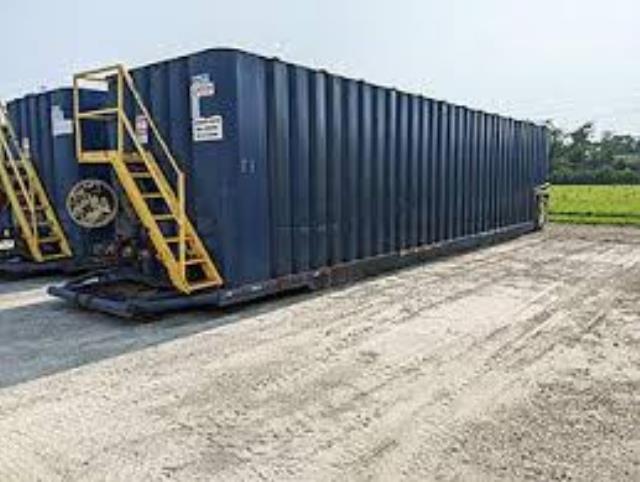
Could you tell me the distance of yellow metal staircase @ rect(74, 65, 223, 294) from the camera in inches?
314

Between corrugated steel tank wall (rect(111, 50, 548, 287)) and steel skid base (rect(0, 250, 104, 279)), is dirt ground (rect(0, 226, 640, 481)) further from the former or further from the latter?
steel skid base (rect(0, 250, 104, 279))

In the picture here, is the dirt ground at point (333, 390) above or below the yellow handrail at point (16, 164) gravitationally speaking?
below

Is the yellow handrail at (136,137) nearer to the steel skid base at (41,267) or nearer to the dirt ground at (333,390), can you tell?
the dirt ground at (333,390)

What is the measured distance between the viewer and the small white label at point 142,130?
870cm

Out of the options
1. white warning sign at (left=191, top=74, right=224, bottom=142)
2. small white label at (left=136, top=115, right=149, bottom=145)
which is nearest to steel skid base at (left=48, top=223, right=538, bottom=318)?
small white label at (left=136, top=115, right=149, bottom=145)

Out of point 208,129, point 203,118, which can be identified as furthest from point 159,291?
point 203,118

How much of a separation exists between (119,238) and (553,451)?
254 inches

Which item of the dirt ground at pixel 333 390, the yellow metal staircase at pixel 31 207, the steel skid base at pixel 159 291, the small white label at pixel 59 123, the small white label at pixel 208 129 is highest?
the small white label at pixel 59 123

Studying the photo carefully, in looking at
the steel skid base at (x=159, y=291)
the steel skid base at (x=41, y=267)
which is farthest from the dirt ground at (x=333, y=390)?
the steel skid base at (x=41, y=267)

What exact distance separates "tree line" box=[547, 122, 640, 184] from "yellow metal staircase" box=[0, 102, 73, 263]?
37138mm

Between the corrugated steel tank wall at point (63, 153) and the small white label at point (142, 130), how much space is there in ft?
6.45

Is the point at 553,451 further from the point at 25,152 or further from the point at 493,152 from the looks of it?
the point at 493,152

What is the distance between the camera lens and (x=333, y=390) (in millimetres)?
5348

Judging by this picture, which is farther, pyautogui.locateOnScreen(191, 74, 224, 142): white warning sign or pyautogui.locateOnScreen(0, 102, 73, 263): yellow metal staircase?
pyautogui.locateOnScreen(0, 102, 73, 263): yellow metal staircase
